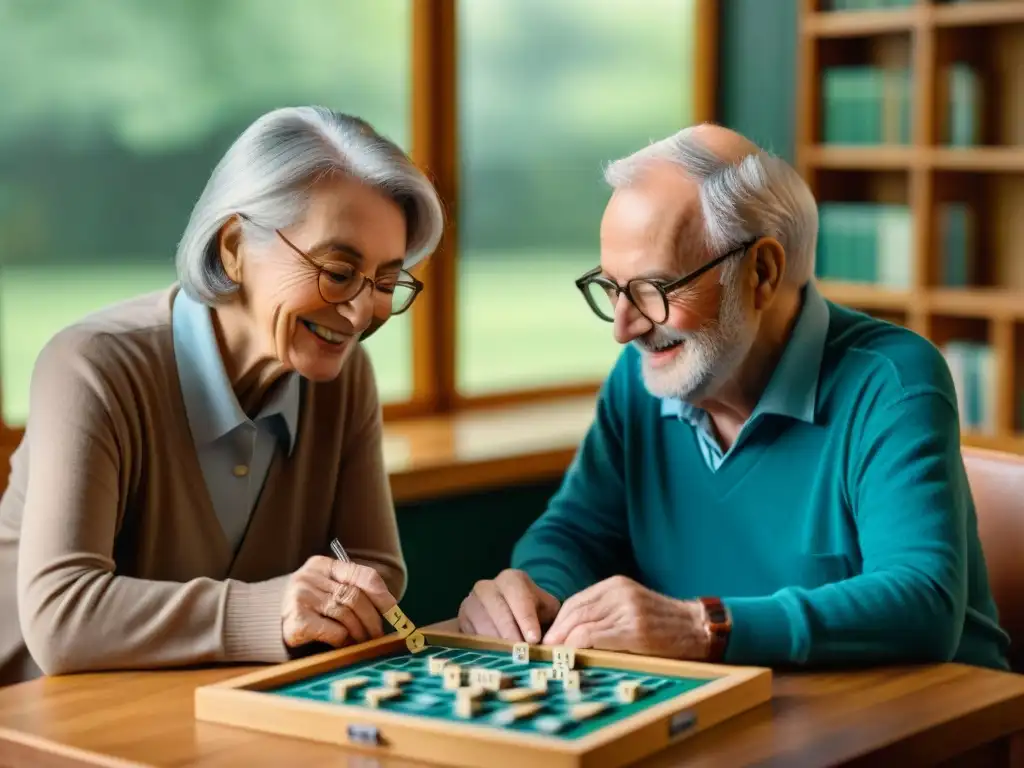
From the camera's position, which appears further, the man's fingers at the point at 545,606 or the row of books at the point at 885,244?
the row of books at the point at 885,244

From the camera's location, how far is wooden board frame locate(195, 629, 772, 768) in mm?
1482

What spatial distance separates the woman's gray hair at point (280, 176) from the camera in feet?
6.92

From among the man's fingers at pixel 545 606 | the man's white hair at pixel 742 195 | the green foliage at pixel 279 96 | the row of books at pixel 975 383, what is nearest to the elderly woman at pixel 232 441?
the man's fingers at pixel 545 606

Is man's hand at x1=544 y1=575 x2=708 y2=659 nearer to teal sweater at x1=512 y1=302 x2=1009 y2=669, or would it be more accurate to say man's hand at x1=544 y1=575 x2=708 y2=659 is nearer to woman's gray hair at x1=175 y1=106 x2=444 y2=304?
teal sweater at x1=512 y1=302 x2=1009 y2=669

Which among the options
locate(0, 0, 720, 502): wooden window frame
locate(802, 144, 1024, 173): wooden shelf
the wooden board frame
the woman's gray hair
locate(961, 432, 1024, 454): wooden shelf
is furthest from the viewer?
locate(802, 144, 1024, 173): wooden shelf

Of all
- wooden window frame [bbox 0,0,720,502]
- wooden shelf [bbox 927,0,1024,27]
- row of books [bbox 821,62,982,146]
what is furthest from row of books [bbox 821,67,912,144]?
wooden window frame [bbox 0,0,720,502]

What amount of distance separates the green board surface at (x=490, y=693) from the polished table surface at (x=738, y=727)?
8 centimetres

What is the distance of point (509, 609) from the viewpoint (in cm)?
199

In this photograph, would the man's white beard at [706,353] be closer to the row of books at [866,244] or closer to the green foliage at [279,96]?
the green foliage at [279,96]

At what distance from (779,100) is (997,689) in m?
3.50

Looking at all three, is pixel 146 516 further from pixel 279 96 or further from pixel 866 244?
pixel 866 244

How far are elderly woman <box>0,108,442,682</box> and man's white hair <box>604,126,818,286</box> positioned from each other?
0.33 metres

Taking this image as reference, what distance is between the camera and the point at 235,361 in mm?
2221

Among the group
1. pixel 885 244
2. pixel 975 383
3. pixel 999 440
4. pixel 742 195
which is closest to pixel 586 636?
pixel 742 195
